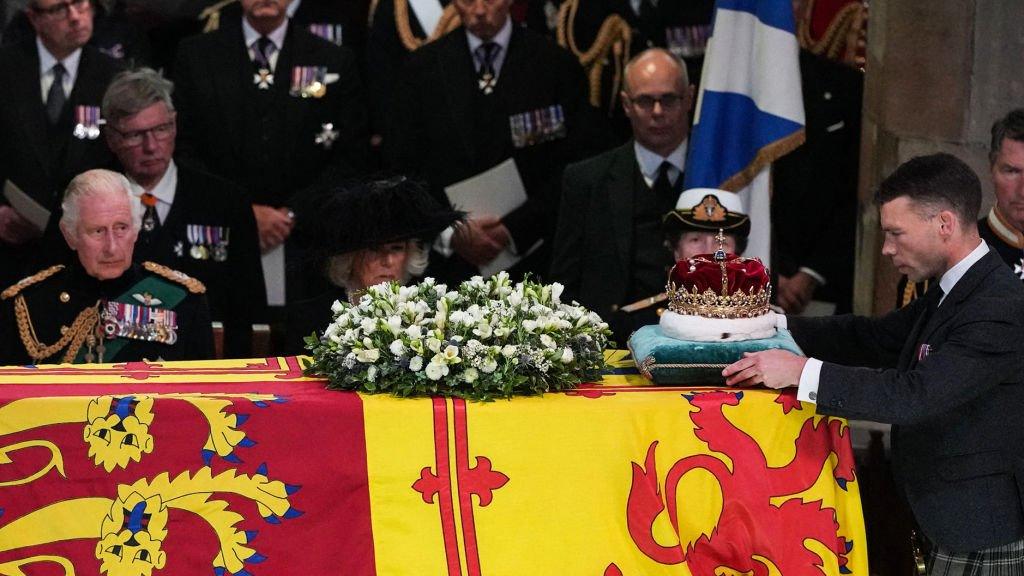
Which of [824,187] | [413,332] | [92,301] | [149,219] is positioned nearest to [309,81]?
[149,219]

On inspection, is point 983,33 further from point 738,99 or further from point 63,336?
point 63,336

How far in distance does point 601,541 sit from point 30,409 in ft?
4.29

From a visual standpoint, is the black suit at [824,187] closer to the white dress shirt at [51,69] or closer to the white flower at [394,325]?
the white flower at [394,325]

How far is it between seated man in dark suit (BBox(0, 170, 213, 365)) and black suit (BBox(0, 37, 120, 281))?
1271 mm

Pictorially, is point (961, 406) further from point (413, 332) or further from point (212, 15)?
point (212, 15)

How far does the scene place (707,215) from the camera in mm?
4676

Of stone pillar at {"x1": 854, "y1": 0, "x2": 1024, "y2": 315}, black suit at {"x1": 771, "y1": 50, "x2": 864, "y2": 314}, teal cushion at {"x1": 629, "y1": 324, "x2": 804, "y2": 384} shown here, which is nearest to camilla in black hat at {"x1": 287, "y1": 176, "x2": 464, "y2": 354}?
teal cushion at {"x1": 629, "y1": 324, "x2": 804, "y2": 384}

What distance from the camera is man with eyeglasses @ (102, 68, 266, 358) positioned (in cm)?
520

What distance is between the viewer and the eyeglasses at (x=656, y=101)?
5.26 m

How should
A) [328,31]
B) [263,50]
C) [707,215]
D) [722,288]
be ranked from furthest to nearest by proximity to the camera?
[328,31] < [263,50] < [707,215] < [722,288]

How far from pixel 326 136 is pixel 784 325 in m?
2.36

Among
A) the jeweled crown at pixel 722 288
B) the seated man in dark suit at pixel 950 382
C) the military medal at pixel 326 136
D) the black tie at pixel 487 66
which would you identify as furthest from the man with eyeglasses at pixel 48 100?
the seated man in dark suit at pixel 950 382

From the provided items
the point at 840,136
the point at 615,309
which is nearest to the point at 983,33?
the point at 840,136

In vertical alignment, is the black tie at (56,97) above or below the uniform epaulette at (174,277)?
above
